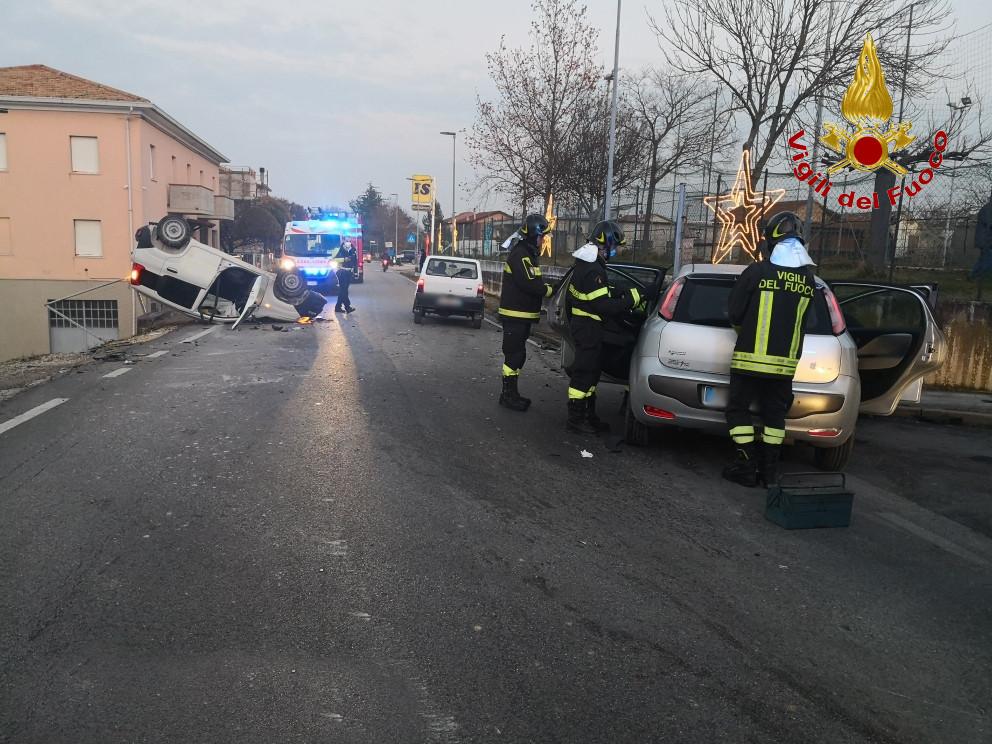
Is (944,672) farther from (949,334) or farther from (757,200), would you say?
(757,200)

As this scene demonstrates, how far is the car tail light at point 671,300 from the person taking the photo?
252 inches

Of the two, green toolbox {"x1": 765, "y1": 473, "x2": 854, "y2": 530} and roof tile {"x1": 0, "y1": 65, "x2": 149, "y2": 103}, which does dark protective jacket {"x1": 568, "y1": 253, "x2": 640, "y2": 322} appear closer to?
green toolbox {"x1": 765, "y1": 473, "x2": 854, "y2": 530}

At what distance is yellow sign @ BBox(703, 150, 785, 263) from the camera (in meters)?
16.2

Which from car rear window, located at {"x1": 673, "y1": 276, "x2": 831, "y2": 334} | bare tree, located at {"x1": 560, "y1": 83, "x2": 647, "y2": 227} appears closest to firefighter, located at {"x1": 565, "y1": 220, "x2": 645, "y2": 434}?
car rear window, located at {"x1": 673, "y1": 276, "x2": 831, "y2": 334}

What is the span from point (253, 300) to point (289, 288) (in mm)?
1598

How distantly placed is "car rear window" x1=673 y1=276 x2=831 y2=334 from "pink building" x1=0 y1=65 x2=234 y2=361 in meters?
32.7

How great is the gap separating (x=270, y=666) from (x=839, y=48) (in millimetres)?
22320

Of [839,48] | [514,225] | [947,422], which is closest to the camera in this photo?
[947,422]

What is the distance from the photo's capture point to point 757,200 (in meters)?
16.3

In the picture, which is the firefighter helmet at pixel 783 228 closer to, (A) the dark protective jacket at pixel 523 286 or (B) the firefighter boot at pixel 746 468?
(B) the firefighter boot at pixel 746 468

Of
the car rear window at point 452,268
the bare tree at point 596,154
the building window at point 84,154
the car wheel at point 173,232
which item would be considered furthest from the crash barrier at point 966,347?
the building window at point 84,154

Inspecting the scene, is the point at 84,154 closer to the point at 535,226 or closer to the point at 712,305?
the point at 535,226

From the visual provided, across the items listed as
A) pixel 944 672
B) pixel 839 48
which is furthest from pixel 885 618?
pixel 839 48

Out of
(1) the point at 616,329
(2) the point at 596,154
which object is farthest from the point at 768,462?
(2) the point at 596,154
